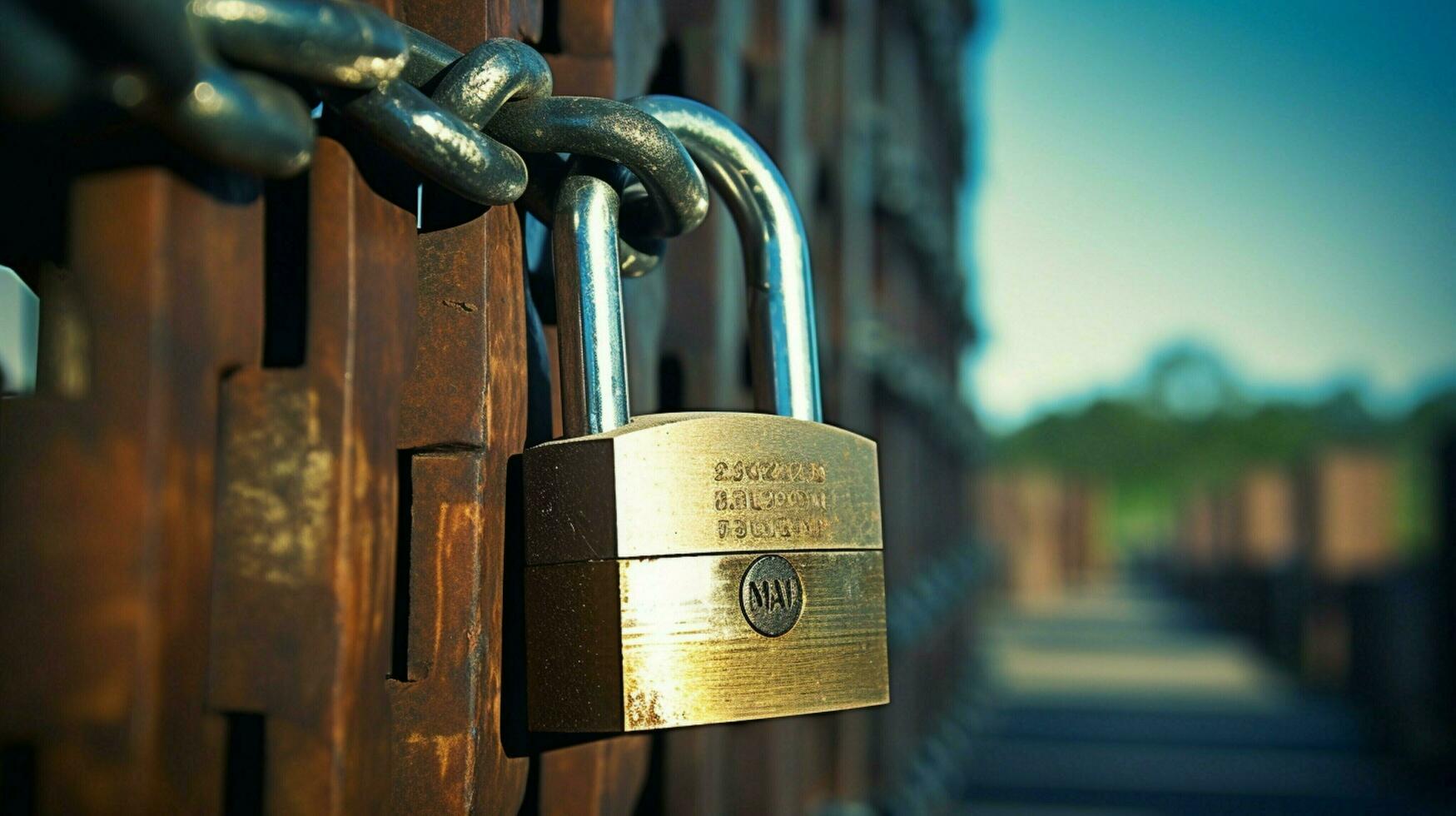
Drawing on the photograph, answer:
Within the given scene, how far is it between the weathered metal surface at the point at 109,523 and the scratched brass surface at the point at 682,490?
0.20m

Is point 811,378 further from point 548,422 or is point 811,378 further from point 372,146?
point 372,146

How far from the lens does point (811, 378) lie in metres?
0.89

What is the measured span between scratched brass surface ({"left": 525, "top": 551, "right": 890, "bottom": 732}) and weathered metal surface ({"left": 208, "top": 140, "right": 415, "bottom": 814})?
0.11 metres

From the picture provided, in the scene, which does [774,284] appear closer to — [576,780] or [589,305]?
[589,305]

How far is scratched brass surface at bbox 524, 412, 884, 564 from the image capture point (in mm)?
692

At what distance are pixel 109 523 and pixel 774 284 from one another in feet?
1.54

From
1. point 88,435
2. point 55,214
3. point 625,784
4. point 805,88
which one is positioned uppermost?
point 805,88

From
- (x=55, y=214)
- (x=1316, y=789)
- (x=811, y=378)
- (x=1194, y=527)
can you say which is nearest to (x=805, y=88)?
(x=811, y=378)

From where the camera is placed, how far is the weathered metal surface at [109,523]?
1.74ft

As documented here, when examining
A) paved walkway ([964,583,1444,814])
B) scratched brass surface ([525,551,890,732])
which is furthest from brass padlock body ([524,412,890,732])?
paved walkway ([964,583,1444,814])

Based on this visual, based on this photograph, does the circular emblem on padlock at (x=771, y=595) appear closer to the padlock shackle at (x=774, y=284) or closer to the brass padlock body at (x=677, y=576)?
the brass padlock body at (x=677, y=576)

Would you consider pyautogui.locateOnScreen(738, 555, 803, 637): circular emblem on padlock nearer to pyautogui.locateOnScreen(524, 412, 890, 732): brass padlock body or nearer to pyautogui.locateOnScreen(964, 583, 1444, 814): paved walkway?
pyautogui.locateOnScreen(524, 412, 890, 732): brass padlock body

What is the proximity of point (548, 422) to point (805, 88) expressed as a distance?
1372 millimetres

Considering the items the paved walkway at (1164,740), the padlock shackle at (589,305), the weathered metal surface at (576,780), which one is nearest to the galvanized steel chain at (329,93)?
the padlock shackle at (589,305)
